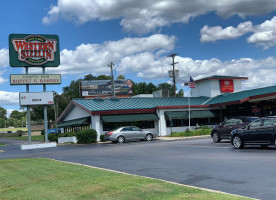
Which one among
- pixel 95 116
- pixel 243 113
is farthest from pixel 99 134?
→ pixel 243 113

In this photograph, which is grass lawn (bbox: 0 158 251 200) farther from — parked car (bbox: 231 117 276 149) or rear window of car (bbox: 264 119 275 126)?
rear window of car (bbox: 264 119 275 126)

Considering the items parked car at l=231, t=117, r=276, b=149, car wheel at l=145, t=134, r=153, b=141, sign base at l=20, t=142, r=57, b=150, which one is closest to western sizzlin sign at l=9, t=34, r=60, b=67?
sign base at l=20, t=142, r=57, b=150

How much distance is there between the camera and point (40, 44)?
107 ft

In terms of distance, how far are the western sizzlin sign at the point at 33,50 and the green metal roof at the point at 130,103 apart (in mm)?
6536

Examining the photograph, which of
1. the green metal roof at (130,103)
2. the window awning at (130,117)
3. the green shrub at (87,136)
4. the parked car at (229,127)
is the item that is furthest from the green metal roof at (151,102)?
the parked car at (229,127)

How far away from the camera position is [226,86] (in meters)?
45.7

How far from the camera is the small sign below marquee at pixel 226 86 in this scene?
4534 cm

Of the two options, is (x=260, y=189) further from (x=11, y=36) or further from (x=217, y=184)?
(x=11, y=36)

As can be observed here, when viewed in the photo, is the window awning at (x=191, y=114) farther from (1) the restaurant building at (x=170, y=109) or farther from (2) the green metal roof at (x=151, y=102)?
(2) the green metal roof at (x=151, y=102)

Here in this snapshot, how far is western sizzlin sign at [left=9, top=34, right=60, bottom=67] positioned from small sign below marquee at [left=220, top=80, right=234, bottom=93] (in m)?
22.6

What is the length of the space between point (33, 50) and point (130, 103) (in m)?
12.6

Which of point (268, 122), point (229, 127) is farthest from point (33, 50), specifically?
point (268, 122)

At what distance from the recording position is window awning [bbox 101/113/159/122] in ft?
116

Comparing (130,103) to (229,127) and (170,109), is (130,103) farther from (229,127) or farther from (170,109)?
(229,127)
